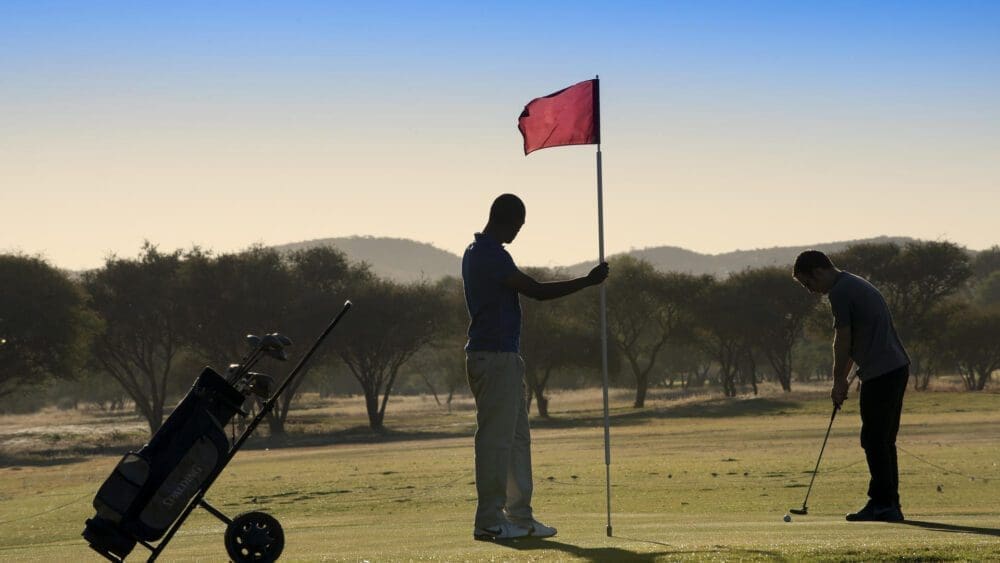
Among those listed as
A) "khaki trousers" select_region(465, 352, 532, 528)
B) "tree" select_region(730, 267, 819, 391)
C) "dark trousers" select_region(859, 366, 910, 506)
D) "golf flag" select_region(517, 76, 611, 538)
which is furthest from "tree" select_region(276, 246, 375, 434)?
"khaki trousers" select_region(465, 352, 532, 528)

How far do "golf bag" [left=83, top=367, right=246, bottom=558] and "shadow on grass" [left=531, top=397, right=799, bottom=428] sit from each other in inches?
2711

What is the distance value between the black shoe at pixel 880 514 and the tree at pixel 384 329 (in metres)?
70.5

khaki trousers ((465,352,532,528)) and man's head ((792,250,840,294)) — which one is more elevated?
man's head ((792,250,840,294))

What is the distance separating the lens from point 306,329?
8188cm

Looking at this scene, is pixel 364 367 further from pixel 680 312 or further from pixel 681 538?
pixel 681 538

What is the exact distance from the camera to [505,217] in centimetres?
1180

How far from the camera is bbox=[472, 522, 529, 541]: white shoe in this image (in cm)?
1184

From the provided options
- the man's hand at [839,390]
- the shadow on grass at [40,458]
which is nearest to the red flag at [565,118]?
the man's hand at [839,390]

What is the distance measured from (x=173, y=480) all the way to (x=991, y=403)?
69.0 meters

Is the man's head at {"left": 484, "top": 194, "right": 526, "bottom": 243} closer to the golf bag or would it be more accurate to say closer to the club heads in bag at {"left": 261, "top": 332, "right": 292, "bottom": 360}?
the club heads in bag at {"left": 261, "top": 332, "right": 292, "bottom": 360}

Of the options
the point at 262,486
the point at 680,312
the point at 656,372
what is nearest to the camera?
the point at 262,486

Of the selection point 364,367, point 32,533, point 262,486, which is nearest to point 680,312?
point 364,367

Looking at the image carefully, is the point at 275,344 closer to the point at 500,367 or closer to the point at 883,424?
the point at 500,367

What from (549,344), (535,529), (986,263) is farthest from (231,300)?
(986,263)
